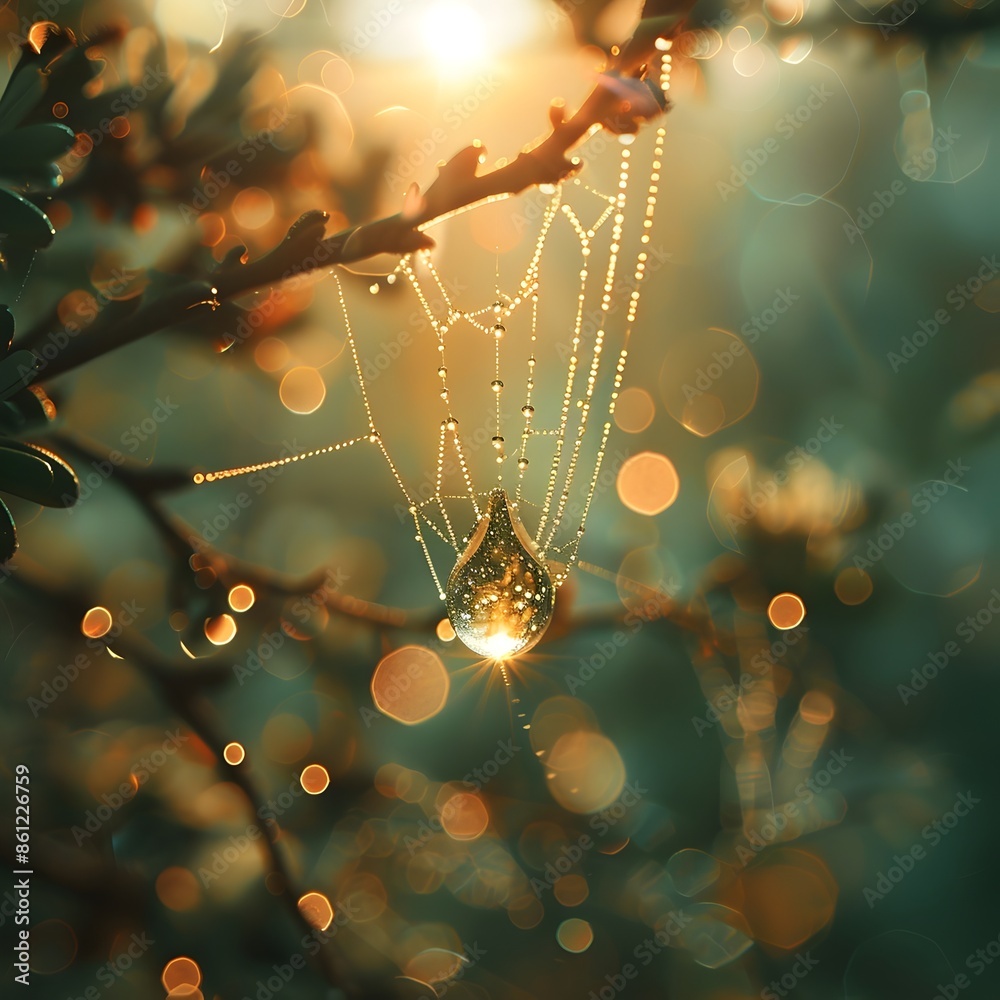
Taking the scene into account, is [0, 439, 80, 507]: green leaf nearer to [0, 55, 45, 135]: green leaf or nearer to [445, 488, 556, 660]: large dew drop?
[0, 55, 45, 135]: green leaf

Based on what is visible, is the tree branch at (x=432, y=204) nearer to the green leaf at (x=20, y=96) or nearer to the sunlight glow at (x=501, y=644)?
the green leaf at (x=20, y=96)

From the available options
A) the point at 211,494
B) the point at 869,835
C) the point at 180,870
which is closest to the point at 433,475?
the point at 211,494

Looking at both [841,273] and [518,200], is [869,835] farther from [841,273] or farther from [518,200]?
[518,200]

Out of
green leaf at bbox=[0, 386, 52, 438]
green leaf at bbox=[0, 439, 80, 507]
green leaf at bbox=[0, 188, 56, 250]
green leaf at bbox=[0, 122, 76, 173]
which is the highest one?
green leaf at bbox=[0, 122, 76, 173]

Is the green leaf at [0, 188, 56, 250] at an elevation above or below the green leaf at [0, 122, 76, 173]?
below

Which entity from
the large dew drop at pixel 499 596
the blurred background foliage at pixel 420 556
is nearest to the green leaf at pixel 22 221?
the blurred background foliage at pixel 420 556

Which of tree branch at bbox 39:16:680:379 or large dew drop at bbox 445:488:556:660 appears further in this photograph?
large dew drop at bbox 445:488:556:660

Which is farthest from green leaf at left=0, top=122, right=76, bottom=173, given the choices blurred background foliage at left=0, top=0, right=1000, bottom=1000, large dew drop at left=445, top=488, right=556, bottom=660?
large dew drop at left=445, top=488, right=556, bottom=660
